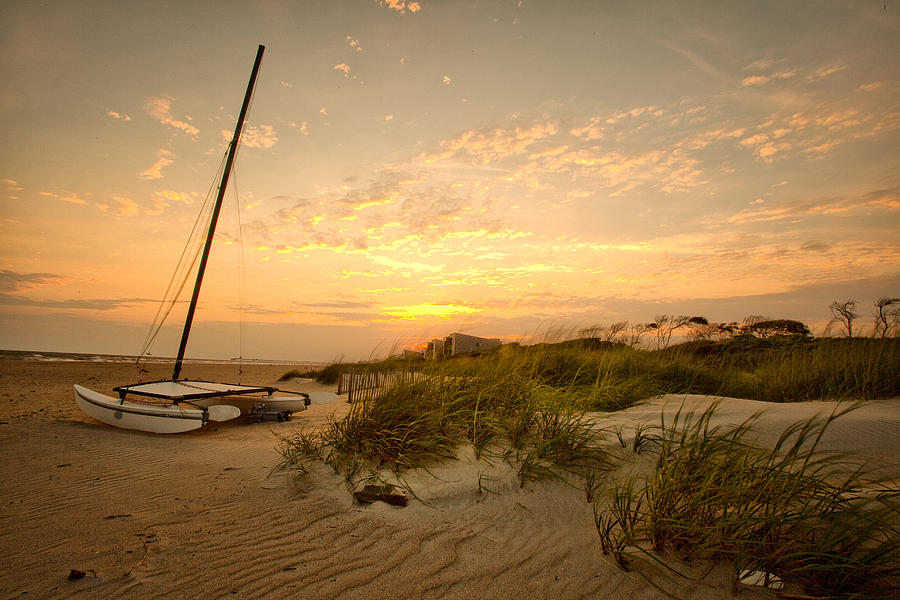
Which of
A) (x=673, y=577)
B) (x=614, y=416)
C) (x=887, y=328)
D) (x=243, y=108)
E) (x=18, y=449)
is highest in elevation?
(x=243, y=108)

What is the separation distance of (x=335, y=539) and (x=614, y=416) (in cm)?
336

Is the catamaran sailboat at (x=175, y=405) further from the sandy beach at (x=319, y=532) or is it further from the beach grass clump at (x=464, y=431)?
the beach grass clump at (x=464, y=431)

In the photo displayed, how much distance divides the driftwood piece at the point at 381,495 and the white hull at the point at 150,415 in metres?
5.49

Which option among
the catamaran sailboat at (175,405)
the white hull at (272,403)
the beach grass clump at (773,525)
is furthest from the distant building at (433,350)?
the beach grass clump at (773,525)

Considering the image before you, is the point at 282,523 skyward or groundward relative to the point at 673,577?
groundward

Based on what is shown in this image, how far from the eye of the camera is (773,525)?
7.73 ft

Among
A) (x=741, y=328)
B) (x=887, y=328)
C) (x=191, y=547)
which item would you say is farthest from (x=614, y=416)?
(x=741, y=328)

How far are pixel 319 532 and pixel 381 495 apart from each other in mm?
601

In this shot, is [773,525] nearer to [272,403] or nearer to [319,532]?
[319,532]

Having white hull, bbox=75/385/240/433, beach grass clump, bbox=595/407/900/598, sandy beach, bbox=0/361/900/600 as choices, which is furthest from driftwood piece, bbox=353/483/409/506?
white hull, bbox=75/385/240/433

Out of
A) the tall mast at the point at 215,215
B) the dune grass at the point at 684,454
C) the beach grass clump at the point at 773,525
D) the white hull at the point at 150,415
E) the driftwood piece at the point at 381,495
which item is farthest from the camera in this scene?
the tall mast at the point at 215,215

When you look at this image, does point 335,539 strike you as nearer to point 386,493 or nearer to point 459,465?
point 386,493

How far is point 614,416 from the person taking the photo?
482 cm

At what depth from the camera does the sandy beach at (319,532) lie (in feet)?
8.07
